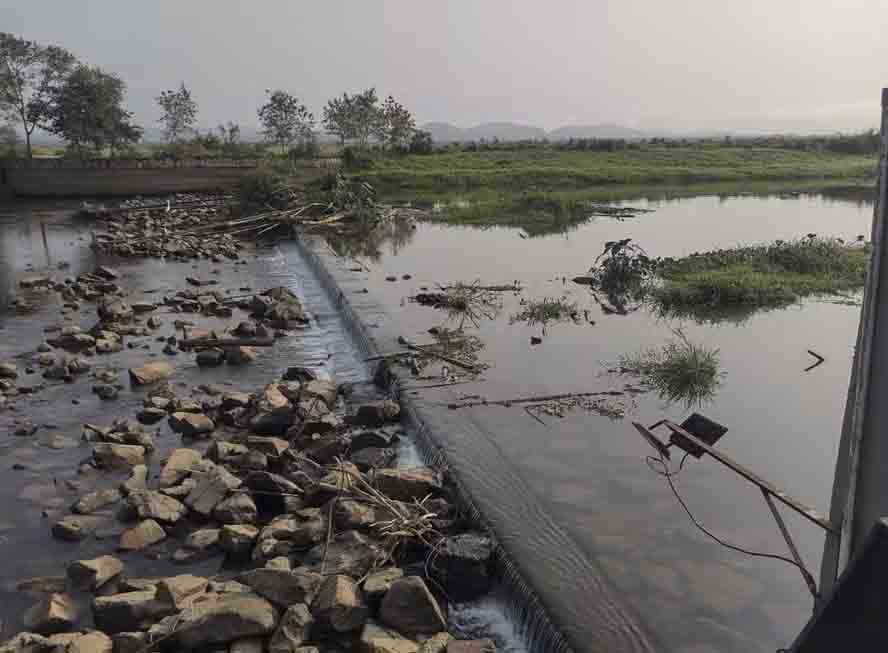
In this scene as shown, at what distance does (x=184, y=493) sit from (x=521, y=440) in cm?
301

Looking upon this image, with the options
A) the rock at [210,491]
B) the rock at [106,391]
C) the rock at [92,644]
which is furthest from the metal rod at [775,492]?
the rock at [106,391]

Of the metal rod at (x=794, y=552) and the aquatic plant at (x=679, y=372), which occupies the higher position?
the metal rod at (x=794, y=552)

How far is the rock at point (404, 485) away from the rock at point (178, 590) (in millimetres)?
1483

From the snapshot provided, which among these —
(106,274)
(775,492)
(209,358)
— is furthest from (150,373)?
(775,492)

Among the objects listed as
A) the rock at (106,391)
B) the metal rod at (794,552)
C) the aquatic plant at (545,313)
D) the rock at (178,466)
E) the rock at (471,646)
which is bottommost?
the rock at (471,646)

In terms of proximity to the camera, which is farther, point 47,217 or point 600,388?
point 47,217

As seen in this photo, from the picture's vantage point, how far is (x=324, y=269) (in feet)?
46.6

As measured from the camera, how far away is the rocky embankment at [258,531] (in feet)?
13.3

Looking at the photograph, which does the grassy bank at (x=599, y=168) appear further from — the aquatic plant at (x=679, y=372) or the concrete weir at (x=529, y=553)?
the concrete weir at (x=529, y=553)

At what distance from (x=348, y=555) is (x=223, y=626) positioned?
3.26 ft

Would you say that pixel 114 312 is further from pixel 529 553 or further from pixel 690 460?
pixel 690 460

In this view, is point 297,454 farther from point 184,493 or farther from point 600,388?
point 600,388

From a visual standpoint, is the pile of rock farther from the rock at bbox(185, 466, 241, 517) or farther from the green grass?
the green grass

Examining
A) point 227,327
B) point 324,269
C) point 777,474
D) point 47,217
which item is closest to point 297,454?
point 777,474
